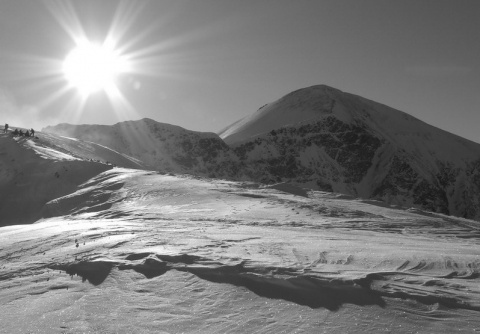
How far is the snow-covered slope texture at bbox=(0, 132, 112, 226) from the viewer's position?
31.5m

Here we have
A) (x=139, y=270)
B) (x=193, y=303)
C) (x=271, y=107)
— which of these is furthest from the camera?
(x=271, y=107)

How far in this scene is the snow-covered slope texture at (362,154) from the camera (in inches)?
4783

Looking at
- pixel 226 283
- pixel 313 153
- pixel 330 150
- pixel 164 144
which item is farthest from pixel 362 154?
pixel 226 283

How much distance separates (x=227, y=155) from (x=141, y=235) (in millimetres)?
94567

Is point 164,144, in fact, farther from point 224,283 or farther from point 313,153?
point 224,283

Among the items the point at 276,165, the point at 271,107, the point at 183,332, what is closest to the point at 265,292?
the point at 183,332

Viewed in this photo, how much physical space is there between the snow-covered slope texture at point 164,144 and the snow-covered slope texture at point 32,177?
53.8 meters

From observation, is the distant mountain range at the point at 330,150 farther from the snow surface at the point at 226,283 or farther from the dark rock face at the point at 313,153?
the snow surface at the point at 226,283

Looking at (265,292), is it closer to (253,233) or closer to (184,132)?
(253,233)

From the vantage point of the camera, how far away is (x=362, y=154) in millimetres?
138125

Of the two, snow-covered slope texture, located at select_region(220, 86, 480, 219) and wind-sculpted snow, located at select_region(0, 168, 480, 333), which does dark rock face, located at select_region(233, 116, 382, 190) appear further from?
wind-sculpted snow, located at select_region(0, 168, 480, 333)

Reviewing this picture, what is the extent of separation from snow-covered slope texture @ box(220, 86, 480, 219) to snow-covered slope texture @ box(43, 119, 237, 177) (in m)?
9.69

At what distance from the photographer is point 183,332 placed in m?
5.47

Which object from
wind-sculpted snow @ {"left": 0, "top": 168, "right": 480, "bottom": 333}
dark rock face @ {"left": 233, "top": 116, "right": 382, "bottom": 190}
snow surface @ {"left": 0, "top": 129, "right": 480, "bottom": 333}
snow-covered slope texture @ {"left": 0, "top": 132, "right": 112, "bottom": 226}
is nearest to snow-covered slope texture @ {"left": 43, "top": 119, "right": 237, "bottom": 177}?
dark rock face @ {"left": 233, "top": 116, "right": 382, "bottom": 190}
